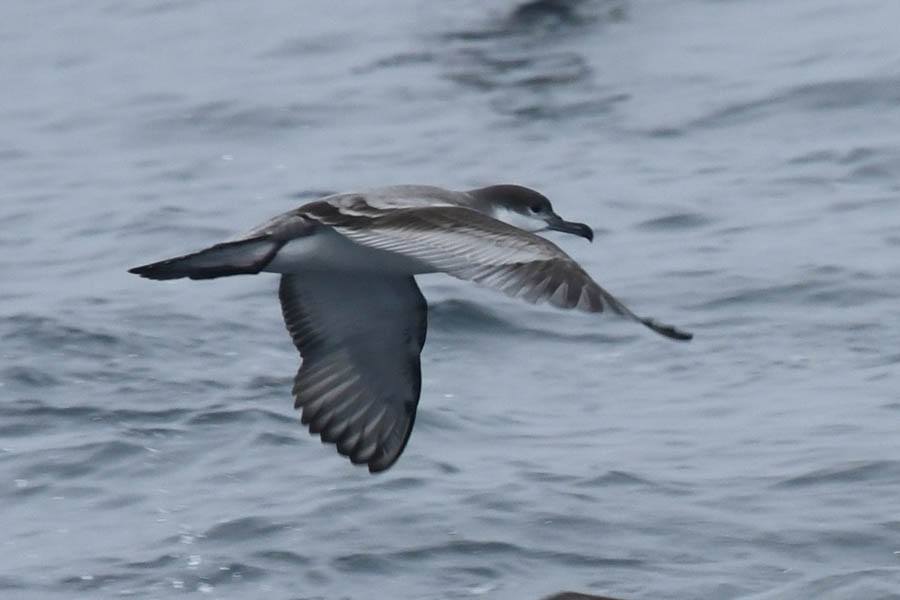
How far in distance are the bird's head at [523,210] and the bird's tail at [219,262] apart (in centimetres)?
127

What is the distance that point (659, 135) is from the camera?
520 inches

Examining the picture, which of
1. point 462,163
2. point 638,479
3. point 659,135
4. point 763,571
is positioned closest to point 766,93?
point 659,135

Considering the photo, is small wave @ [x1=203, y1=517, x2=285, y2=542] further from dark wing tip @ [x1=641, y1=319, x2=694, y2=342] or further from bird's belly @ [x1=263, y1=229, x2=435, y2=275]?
dark wing tip @ [x1=641, y1=319, x2=694, y2=342]

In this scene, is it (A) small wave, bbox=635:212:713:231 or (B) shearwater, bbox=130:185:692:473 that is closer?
(B) shearwater, bbox=130:185:692:473

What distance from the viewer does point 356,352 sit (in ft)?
23.4

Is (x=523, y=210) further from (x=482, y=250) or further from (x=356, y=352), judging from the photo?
(x=482, y=250)

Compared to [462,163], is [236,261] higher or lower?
higher

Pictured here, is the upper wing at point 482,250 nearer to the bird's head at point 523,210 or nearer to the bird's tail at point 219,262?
A: the bird's tail at point 219,262

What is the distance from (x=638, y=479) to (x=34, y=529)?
91.0 inches

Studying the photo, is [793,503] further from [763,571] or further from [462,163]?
[462,163]

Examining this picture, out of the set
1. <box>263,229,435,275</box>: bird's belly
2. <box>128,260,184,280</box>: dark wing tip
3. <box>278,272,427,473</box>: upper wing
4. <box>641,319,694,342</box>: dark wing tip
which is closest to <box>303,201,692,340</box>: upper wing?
<box>641,319,694,342</box>: dark wing tip

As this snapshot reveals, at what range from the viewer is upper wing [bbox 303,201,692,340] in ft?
17.5

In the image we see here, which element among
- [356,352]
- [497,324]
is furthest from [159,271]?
[497,324]

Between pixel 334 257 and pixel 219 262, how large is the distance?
585 millimetres
